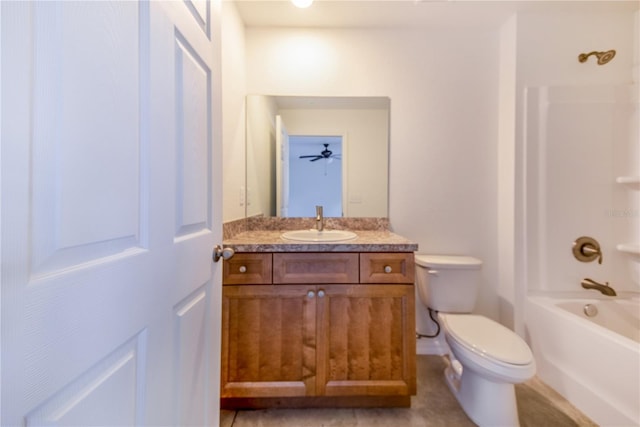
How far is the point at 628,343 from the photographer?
4.19ft

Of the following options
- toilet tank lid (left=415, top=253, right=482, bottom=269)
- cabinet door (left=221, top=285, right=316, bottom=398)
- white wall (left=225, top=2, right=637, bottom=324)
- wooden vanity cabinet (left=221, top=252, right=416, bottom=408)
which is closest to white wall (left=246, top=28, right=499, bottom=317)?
white wall (left=225, top=2, right=637, bottom=324)

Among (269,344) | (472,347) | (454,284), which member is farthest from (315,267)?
(454,284)

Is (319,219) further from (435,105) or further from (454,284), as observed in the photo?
(435,105)

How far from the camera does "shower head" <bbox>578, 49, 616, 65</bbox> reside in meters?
1.76

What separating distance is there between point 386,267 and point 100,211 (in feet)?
3.89

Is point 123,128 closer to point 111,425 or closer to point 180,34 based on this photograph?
point 180,34

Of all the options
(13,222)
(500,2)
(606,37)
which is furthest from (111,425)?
(606,37)

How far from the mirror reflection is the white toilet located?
585 millimetres


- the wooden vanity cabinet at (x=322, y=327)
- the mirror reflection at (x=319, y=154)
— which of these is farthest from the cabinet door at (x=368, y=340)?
the mirror reflection at (x=319, y=154)

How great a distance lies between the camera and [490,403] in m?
1.31

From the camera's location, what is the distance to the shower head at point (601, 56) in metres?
1.76

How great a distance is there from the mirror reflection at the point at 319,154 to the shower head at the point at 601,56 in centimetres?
127

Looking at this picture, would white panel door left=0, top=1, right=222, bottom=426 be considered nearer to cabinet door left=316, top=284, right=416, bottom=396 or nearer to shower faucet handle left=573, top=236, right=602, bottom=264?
cabinet door left=316, top=284, right=416, bottom=396

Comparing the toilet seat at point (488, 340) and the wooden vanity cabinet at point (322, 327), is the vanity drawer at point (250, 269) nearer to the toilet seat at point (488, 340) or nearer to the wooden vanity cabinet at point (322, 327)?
the wooden vanity cabinet at point (322, 327)
